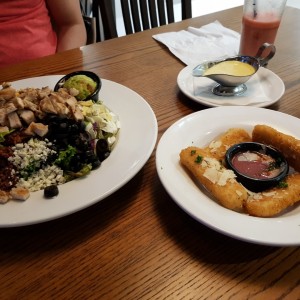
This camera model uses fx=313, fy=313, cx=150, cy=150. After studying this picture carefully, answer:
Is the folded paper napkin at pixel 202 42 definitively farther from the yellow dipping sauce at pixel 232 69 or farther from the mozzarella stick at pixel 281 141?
the mozzarella stick at pixel 281 141

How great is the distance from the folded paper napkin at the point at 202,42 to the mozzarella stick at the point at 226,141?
1.86ft

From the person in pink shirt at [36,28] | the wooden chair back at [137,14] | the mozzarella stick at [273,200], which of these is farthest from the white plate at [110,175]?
the wooden chair back at [137,14]

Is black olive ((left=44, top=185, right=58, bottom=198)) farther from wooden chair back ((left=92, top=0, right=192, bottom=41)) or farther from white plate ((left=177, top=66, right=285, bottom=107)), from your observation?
wooden chair back ((left=92, top=0, right=192, bottom=41))

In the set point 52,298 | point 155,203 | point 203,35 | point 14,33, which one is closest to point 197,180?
point 155,203

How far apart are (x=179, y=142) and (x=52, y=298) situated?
0.48 m

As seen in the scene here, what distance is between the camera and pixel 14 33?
1569mm

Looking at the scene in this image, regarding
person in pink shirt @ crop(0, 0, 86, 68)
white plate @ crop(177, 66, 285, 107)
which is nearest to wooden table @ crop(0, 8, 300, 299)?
white plate @ crop(177, 66, 285, 107)

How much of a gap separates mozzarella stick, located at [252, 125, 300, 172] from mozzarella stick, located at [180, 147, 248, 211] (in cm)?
17

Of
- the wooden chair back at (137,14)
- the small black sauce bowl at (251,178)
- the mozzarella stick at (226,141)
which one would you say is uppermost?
the small black sauce bowl at (251,178)

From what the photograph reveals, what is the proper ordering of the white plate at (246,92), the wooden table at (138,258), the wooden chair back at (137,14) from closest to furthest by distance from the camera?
the wooden table at (138,258)
the white plate at (246,92)
the wooden chair back at (137,14)

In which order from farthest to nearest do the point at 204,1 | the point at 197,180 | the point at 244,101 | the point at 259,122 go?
1. the point at 204,1
2. the point at 244,101
3. the point at 259,122
4. the point at 197,180

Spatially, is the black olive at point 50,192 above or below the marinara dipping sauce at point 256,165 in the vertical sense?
above

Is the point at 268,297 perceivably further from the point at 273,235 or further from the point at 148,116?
the point at 148,116

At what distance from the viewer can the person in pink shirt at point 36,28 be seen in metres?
1.55
